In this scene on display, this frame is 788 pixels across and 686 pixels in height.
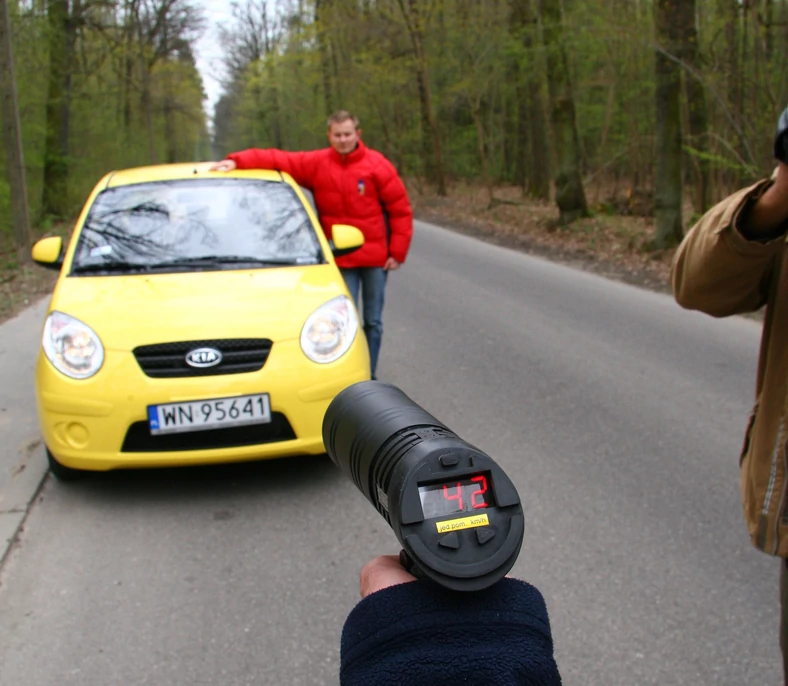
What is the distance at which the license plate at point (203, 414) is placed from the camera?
435 centimetres

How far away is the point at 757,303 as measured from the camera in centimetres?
199

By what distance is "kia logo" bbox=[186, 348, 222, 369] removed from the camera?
14.4 ft

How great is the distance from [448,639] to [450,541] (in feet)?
0.37

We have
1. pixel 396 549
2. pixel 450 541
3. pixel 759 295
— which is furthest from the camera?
pixel 396 549

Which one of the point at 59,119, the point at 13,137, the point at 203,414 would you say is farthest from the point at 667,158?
the point at 59,119

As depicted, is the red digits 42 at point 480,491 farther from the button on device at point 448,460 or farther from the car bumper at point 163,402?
the car bumper at point 163,402

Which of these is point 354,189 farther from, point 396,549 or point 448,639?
point 448,639

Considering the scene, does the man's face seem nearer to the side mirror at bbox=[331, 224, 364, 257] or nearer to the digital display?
the side mirror at bbox=[331, 224, 364, 257]

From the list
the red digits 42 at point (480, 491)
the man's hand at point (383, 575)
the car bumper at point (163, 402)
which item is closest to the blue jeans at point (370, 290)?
the car bumper at point (163, 402)

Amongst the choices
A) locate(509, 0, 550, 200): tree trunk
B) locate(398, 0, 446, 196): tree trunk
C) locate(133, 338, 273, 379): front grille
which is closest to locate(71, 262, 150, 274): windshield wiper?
locate(133, 338, 273, 379): front grille

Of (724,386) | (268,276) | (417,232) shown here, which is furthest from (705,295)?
(417,232)

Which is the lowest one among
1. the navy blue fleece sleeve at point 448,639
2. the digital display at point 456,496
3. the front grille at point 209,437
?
the front grille at point 209,437

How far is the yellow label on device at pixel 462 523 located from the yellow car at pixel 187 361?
357cm

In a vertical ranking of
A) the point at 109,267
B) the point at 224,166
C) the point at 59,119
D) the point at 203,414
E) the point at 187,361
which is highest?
the point at 59,119
